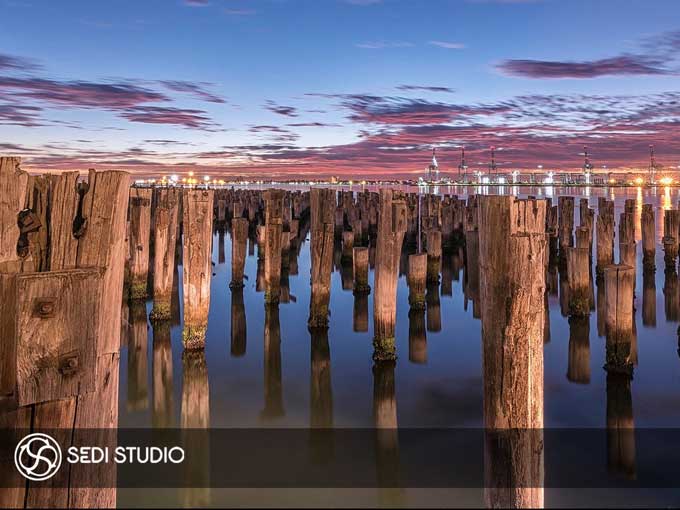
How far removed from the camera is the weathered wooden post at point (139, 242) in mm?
8562

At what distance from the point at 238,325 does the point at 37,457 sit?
262 inches

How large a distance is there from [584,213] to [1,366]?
14.9 m

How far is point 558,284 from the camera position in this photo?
1176 cm

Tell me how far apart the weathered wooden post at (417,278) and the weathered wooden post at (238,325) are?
2.70 m

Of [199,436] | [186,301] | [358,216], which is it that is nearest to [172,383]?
[186,301]

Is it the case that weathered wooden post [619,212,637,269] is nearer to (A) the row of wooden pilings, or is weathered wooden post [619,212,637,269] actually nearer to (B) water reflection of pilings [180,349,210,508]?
(A) the row of wooden pilings

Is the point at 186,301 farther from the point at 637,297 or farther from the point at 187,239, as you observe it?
the point at 637,297

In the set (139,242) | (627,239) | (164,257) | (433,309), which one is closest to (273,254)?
(164,257)

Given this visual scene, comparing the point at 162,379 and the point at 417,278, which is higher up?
the point at 417,278

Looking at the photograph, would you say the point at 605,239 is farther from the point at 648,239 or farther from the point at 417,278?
the point at 417,278

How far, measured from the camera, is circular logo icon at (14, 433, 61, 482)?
185 cm

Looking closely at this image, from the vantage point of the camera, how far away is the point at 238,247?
1009 cm

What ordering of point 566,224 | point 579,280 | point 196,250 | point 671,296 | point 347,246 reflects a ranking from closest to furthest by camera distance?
point 196,250 → point 579,280 → point 671,296 → point 347,246 → point 566,224

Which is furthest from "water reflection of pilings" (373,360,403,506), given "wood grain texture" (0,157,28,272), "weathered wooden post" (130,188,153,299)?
"weathered wooden post" (130,188,153,299)
